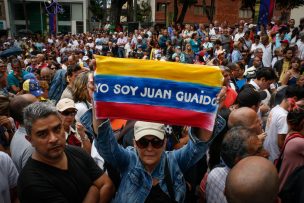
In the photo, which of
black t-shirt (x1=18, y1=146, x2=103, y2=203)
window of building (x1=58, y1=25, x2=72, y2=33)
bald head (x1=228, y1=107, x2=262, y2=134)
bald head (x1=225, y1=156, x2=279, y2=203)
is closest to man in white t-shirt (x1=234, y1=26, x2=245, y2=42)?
bald head (x1=228, y1=107, x2=262, y2=134)

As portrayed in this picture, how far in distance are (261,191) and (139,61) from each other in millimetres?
1207

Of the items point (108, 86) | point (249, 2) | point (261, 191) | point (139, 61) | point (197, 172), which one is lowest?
point (197, 172)

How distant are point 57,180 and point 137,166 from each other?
1.88ft

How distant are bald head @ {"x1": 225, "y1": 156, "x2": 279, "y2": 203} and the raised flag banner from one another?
53 cm

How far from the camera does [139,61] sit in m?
2.52

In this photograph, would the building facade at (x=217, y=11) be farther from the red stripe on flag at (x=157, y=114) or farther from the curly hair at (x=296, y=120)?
the red stripe on flag at (x=157, y=114)

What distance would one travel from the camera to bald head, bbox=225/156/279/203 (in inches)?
Result: 75.8

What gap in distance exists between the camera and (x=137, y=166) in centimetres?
256

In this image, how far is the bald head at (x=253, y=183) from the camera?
1.93m

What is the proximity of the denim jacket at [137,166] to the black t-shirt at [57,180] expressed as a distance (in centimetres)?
21

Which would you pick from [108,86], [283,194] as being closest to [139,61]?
[108,86]

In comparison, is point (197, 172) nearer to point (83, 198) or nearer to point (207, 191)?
point (207, 191)

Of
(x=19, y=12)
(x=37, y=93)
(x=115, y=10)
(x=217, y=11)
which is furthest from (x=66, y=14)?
(x=37, y=93)

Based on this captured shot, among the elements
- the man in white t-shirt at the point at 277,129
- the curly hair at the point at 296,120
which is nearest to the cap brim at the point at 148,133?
the curly hair at the point at 296,120
